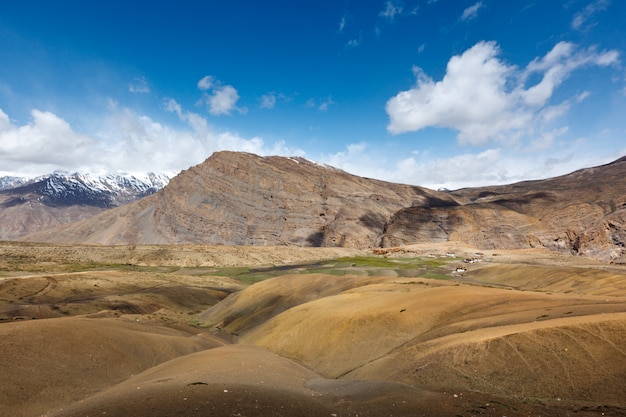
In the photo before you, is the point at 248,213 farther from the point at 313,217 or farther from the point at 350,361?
the point at 350,361

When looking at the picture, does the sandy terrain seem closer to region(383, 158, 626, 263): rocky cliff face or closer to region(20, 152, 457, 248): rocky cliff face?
region(20, 152, 457, 248): rocky cliff face

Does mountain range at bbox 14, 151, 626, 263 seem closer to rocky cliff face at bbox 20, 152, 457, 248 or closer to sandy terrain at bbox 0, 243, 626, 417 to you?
rocky cliff face at bbox 20, 152, 457, 248

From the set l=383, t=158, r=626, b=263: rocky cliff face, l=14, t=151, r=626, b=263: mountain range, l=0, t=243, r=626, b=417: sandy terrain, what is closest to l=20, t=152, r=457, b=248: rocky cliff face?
l=14, t=151, r=626, b=263: mountain range

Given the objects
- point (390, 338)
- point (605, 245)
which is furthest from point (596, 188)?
point (390, 338)

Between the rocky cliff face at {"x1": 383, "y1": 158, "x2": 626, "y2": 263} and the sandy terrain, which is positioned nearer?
the sandy terrain

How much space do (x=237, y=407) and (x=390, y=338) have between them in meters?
13.8

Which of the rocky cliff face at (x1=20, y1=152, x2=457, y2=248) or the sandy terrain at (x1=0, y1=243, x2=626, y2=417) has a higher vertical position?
the rocky cliff face at (x1=20, y1=152, x2=457, y2=248)

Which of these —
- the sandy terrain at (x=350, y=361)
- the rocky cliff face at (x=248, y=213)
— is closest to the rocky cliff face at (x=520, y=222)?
the rocky cliff face at (x=248, y=213)

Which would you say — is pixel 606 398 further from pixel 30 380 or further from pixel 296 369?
pixel 30 380

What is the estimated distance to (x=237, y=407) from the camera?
12.2 m

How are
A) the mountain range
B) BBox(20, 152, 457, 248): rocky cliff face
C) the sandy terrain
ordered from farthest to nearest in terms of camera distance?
BBox(20, 152, 457, 248): rocky cliff face < the mountain range < the sandy terrain

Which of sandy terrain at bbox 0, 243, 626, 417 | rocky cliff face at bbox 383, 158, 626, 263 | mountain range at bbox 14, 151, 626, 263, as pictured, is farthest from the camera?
mountain range at bbox 14, 151, 626, 263

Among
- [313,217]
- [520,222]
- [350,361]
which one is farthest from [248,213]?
[350,361]

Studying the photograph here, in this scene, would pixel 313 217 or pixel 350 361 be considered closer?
pixel 350 361
